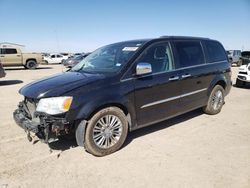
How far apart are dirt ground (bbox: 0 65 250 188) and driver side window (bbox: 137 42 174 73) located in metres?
1.31

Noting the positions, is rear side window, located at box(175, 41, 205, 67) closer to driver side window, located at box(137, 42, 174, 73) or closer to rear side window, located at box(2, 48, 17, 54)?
driver side window, located at box(137, 42, 174, 73)

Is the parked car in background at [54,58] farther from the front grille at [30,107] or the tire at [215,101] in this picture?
the front grille at [30,107]

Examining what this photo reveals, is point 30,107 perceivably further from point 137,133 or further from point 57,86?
point 137,133

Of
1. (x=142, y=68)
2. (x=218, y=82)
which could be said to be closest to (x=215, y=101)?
(x=218, y=82)

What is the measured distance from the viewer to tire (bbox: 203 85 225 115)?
562 centimetres

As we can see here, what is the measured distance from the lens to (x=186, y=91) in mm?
4727

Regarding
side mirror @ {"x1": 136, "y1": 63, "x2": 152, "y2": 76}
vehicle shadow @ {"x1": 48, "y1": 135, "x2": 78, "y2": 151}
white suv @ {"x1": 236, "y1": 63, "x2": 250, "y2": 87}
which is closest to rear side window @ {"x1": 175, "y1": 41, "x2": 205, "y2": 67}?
side mirror @ {"x1": 136, "y1": 63, "x2": 152, "y2": 76}

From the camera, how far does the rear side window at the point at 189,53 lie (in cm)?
463

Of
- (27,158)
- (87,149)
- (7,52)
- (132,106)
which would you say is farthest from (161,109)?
(7,52)

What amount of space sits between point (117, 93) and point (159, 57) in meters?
1.25

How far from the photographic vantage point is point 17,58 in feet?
68.3

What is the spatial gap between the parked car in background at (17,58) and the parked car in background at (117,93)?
60.6 ft

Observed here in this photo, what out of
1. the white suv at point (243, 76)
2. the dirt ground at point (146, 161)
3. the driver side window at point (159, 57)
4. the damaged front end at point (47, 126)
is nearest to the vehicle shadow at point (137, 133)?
the dirt ground at point (146, 161)

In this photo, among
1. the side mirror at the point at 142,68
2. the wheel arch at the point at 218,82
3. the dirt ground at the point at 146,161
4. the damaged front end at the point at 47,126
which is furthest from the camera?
the wheel arch at the point at 218,82
